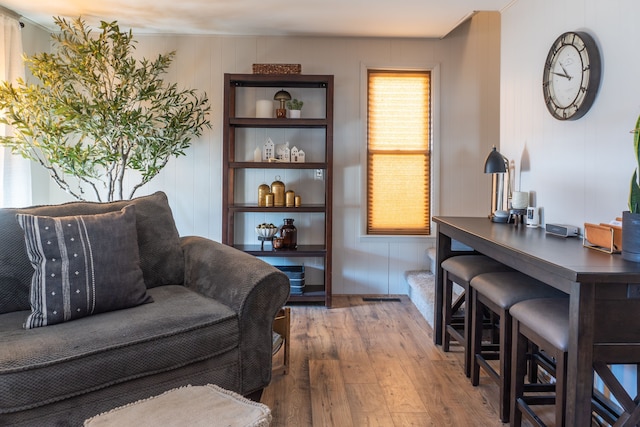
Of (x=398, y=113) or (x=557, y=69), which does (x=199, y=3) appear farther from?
(x=557, y=69)

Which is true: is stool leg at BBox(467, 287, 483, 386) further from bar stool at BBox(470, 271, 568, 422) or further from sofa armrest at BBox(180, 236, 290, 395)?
sofa armrest at BBox(180, 236, 290, 395)

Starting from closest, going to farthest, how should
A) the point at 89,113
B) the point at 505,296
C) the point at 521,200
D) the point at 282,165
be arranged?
the point at 505,296 < the point at 521,200 < the point at 89,113 < the point at 282,165

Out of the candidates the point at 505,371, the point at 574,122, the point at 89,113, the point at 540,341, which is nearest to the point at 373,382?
the point at 505,371

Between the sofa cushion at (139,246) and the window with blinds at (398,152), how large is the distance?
2.20 m

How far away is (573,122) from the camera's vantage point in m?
2.44

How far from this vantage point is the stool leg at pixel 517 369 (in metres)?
1.95

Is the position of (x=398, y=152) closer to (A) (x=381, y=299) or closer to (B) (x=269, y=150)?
(B) (x=269, y=150)

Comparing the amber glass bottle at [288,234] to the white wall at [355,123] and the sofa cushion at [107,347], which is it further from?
the sofa cushion at [107,347]

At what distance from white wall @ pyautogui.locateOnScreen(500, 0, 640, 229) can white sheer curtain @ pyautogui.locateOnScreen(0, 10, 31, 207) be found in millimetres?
3561

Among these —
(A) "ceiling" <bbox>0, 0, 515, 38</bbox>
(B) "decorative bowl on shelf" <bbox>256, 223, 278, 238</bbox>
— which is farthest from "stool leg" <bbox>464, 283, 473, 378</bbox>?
(A) "ceiling" <bbox>0, 0, 515, 38</bbox>

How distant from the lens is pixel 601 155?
2.20 m

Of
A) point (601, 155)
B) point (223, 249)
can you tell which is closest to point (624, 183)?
point (601, 155)

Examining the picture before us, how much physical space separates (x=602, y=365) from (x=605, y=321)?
0.50 ft

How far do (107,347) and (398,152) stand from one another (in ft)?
10.3
